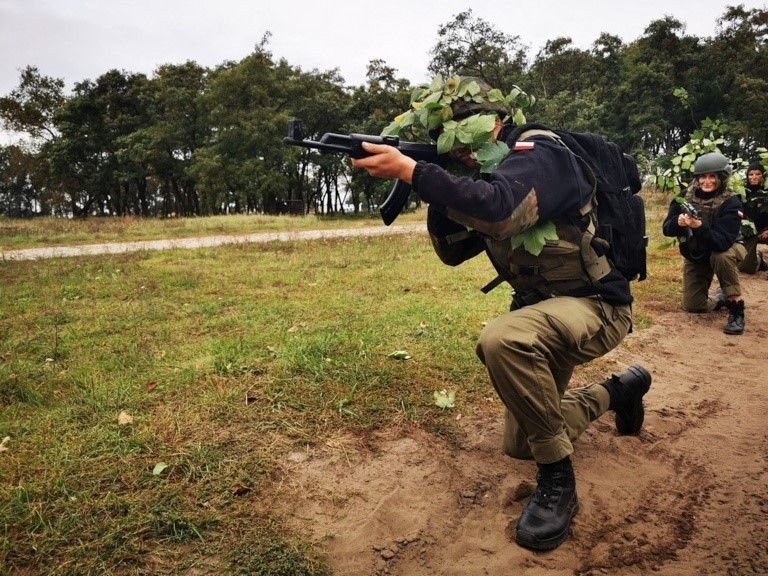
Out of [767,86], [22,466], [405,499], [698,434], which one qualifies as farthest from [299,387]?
[767,86]

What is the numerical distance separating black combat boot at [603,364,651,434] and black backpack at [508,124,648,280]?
0.87 metres

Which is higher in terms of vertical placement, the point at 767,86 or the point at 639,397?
the point at 767,86

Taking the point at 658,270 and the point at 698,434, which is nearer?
the point at 698,434

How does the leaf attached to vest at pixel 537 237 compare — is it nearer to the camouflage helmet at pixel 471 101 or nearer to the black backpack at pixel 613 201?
the black backpack at pixel 613 201

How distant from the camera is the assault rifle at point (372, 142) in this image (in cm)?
265

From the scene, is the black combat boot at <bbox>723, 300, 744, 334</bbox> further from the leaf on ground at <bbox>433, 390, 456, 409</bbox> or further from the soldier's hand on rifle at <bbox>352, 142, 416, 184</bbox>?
the soldier's hand on rifle at <bbox>352, 142, 416, 184</bbox>

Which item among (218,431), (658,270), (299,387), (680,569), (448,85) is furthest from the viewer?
(658,270)

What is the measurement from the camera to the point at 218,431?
3408 mm

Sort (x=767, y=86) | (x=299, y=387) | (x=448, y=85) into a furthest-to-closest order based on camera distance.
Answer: (x=767, y=86)
(x=299, y=387)
(x=448, y=85)

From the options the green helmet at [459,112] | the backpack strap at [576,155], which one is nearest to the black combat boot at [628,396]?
the backpack strap at [576,155]

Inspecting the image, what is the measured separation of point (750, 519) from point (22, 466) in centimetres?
394

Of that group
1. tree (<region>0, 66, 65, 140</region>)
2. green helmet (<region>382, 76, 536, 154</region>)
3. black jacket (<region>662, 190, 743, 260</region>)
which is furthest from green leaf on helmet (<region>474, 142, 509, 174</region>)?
tree (<region>0, 66, 65, 140</region>)

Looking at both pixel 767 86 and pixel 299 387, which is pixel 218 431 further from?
pixel 767 86

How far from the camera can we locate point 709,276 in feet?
22.2
